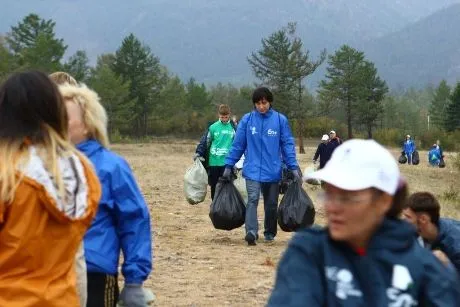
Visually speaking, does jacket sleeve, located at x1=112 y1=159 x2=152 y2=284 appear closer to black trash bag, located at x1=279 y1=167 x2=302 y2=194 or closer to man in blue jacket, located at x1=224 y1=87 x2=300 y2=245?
man in blue jacket, located at x1=224 y1=87 x2=300 y2=245

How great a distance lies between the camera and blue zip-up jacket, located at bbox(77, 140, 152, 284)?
3875mm

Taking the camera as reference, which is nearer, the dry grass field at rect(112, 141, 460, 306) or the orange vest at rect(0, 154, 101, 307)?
the orange vest at rect(0, 154, 101, 307)

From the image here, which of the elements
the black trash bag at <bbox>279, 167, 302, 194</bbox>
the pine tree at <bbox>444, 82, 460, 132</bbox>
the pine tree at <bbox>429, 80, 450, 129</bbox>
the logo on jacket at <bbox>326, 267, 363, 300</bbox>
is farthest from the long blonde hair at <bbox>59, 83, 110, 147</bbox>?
the pine tree at <bbox>429, 80, 450, 129</bbox>

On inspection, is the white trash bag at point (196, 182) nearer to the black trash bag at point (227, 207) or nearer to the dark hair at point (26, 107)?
the black trash bag at point (227, 207)

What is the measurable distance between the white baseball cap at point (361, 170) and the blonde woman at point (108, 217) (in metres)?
1.56

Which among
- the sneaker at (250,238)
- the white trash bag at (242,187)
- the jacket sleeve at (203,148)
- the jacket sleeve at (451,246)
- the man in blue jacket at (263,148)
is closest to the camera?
the jacket sleeve at (451,246)

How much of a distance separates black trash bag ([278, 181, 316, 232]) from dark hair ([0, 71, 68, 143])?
6713 mm

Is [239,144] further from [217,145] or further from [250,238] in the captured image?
[217,145]

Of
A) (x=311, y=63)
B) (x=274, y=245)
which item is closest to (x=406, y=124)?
(x=311, y=63)

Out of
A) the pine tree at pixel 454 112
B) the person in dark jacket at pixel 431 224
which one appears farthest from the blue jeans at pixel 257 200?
the pine tree at pixel 454 112

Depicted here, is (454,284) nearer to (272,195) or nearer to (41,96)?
(41,96)

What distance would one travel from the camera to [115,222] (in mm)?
3941

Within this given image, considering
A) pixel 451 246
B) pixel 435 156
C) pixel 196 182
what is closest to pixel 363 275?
pixel 451 246

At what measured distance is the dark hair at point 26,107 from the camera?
3.10m
